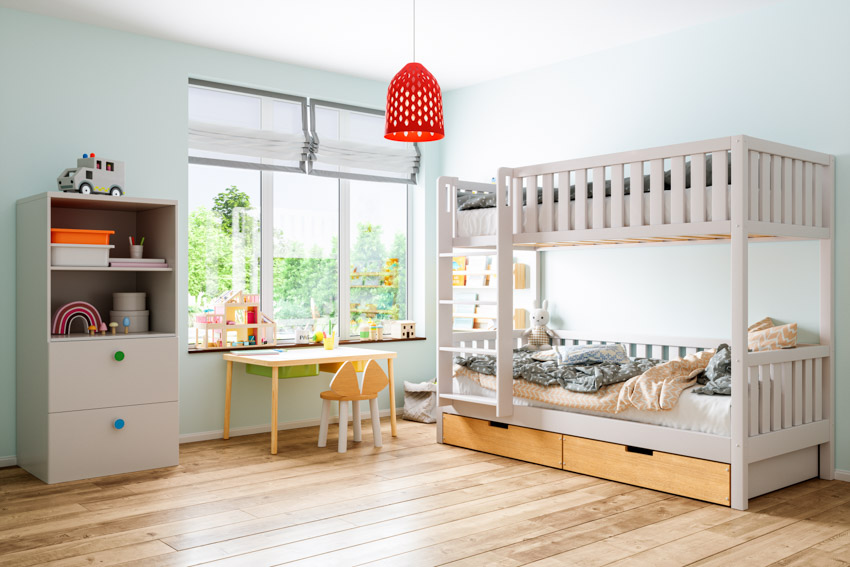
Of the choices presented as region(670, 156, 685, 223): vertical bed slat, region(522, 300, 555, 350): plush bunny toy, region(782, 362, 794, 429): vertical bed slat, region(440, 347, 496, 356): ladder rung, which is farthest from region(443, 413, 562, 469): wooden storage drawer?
region(670, 156, 685, 223): vertical bed slat

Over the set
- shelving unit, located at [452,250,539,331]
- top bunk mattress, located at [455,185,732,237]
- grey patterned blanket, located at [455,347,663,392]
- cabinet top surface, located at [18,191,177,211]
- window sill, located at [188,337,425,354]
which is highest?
cabinet top surface, located at [18,191,177,211]

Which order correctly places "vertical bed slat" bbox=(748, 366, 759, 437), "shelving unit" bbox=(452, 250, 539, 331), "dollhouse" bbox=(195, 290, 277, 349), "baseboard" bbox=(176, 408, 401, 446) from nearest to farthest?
1. "vertical bed slat" bbox=(748, 366, 759, 437)
2. "baseboard" bbox=(176, 408, 401, 446)
3. "dollhouse" bbox=(195, 290, 277, 349)
4. "shelving unit" bbox=(452, 250, 539, 331)

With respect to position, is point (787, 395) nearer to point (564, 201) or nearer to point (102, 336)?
point (564, 201)

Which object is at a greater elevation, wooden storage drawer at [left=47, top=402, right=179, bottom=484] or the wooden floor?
wooden storage drawer at [left=47, top=402, right=179, bottom=484]

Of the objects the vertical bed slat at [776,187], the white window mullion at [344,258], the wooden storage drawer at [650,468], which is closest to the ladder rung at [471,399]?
the wooden storage drawer at [650,468]

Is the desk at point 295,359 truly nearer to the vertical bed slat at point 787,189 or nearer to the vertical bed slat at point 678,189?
the vertical bed slat at point 678,189

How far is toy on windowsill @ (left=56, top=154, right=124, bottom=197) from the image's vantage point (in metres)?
3.90

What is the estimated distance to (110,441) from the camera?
385cm

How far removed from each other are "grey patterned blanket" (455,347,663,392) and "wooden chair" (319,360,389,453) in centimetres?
53

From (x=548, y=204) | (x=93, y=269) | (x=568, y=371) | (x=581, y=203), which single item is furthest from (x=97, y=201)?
(x=568, y=371)

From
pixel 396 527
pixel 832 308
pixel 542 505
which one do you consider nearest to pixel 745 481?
pixel 542 505

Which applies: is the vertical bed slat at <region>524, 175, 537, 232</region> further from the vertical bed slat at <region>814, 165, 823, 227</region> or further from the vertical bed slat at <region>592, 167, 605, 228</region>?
the vertical bed slat at <region>814, 165, 823, 227</region>

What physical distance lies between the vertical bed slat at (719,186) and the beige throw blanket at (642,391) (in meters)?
0.79

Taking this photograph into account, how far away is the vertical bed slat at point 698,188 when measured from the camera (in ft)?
11.3
